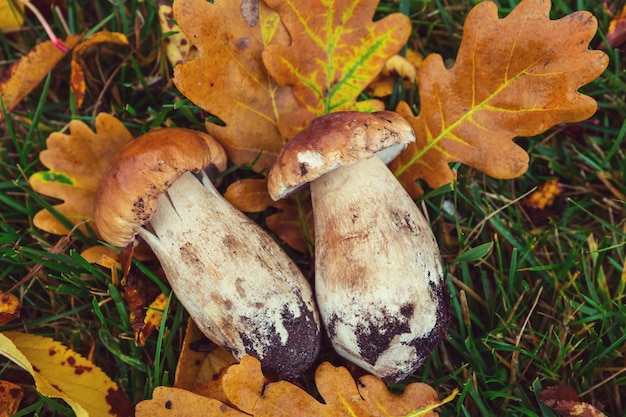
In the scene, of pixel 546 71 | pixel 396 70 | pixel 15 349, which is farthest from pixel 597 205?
pixel 15 349

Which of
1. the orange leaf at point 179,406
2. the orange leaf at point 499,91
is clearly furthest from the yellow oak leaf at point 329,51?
the orange leaf at point 179,406

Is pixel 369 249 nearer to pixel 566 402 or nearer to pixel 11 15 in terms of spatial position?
pixel 566 402

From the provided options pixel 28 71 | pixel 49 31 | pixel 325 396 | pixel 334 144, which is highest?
pixel 49 31

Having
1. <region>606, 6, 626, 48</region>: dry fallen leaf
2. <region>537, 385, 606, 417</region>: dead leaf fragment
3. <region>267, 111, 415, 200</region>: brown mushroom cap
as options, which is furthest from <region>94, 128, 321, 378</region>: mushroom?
<region>606, 6, 626, 48</region>: dry fallen leaf

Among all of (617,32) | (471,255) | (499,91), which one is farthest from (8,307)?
(617,32)

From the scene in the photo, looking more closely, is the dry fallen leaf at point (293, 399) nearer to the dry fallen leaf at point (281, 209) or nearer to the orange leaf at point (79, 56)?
the dry fallen leaf at point (281, 209)

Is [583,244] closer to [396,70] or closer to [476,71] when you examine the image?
[476,71]
